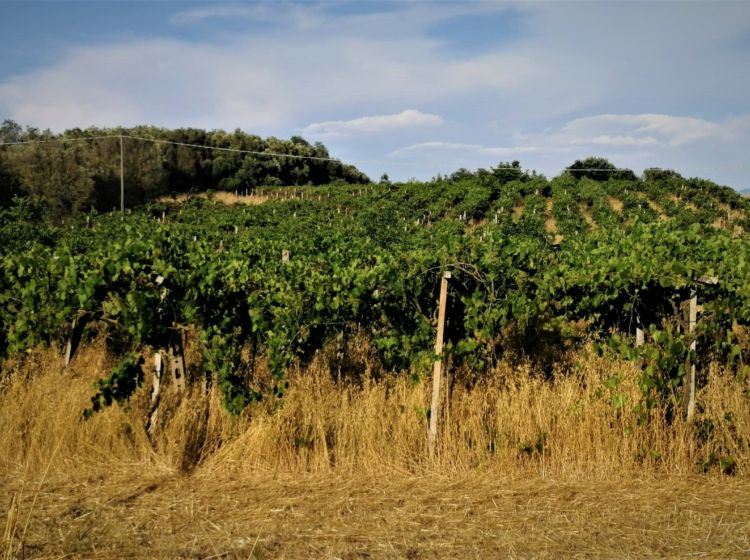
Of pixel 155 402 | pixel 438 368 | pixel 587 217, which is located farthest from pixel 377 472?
pixel 587 217

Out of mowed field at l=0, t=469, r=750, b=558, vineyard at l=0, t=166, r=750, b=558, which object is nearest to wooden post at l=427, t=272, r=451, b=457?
vineyard at l=0, t=166, r=750, b=558

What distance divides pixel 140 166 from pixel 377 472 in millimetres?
52334

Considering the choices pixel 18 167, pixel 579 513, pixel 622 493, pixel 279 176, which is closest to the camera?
pixel 579 513

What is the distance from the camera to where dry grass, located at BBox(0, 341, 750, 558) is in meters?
4.16

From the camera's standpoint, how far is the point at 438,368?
565cm

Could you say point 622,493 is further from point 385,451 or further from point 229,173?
point 229,173

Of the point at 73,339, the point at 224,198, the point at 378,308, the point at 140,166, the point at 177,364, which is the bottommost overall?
the point at 177,364

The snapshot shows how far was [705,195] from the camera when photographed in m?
40.9

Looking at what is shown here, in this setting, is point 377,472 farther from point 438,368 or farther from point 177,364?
point 177,364

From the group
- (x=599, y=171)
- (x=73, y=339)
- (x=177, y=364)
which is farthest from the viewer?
(x=599, y=171)

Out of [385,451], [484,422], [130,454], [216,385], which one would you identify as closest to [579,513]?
[484,422]

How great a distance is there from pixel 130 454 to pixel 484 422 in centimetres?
305

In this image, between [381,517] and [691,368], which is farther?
[691,368]

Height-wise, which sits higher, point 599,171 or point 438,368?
point 599,171
